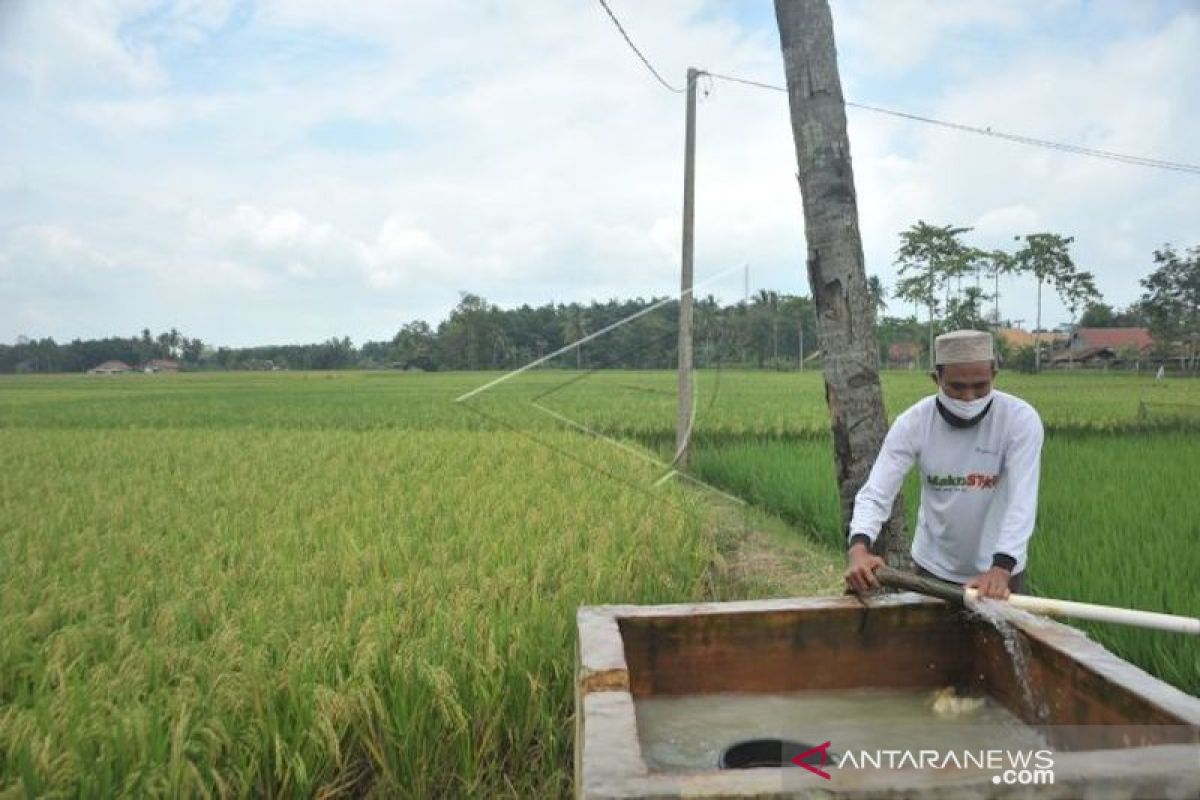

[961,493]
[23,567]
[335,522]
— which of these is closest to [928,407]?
A: [961,493]

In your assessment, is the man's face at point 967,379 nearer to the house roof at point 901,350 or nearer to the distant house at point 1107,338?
the house roof at point 901,350

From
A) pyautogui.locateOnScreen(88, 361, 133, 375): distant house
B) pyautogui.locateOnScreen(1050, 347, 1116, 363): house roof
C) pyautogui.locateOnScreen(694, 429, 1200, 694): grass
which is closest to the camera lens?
pyautogui.locateOnScreen(694, 429, 1200, 694): grass

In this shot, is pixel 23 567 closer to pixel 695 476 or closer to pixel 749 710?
pixel 749 710

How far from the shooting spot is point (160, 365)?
56.6 m

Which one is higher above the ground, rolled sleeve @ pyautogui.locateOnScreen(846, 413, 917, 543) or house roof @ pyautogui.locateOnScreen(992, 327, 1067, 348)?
house roof @ pyautogui.locateOnScreen(992, 327, 1067, 348)

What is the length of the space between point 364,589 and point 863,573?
1.89 metres

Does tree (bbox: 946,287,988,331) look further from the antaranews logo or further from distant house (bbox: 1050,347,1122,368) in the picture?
the antaranews logo

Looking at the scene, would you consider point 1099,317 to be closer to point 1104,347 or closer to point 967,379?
point 1104,347

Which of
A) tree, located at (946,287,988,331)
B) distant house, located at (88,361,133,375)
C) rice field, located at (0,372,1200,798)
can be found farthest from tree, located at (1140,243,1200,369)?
distant house, located at (88,361,133,375)

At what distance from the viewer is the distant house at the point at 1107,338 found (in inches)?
1689

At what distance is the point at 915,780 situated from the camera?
1.38 m

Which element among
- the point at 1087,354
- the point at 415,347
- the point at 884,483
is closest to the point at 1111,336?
the point at 1087,354

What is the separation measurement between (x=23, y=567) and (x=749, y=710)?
10.8 ft

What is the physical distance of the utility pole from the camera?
9.68 m
